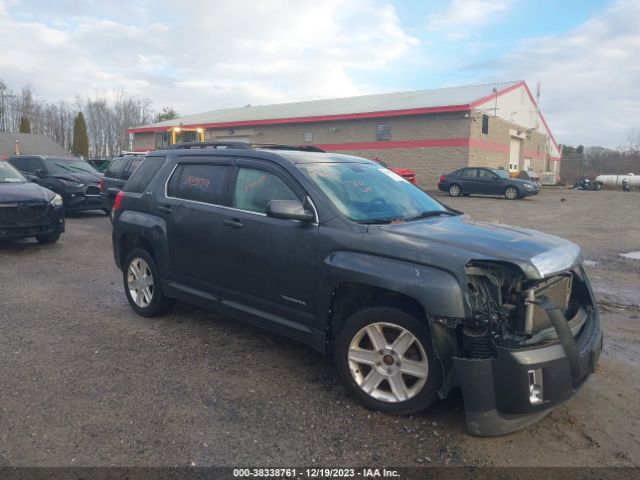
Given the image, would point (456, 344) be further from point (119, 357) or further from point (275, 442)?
point (119, 357)

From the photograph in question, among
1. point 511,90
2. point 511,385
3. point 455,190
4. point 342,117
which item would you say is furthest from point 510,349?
point 511,90

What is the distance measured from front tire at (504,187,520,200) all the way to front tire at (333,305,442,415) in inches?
845

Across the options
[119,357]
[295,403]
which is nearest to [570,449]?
[295,403]

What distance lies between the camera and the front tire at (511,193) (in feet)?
75.5

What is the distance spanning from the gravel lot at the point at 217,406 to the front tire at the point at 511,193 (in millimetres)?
18217

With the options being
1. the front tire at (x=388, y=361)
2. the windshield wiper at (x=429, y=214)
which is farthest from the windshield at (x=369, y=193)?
the front tire at (x=388, y=361)

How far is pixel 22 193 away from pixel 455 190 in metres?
19.8

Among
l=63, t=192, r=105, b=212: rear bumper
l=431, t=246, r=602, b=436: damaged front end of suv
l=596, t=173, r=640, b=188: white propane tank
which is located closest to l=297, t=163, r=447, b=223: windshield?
l=431, t=246, r=602, b=436: damaged front end of suv

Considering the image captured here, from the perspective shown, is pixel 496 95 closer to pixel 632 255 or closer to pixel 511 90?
pixel 511 90

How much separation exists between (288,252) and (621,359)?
310 centimetres

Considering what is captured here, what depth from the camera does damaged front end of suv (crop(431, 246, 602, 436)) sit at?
2.91m

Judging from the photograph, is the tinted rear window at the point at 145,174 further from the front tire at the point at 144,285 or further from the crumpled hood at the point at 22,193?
the crumpled hood at the point at 22,193

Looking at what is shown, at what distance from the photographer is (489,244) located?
3.32m

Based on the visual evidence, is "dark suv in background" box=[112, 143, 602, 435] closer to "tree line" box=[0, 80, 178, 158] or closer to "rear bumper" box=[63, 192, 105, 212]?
"rear bumper" box=[63, 192, 105, 212]
